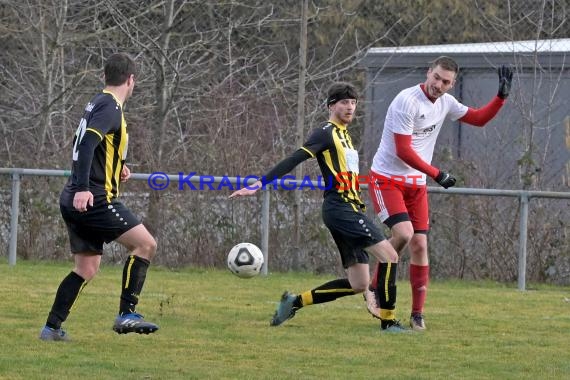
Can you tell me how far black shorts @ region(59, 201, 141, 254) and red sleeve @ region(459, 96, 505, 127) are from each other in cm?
316

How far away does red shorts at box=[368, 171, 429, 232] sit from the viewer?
9.69m

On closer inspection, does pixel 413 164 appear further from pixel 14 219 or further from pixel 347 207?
pixel 14 219

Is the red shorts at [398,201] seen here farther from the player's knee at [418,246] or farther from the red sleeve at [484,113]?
the red sleeve at [484,113]

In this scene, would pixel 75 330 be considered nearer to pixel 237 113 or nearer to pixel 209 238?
pixel 209 238

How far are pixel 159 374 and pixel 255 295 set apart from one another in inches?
184

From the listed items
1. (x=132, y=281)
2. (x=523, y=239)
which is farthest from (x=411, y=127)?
(x=523, y=239)

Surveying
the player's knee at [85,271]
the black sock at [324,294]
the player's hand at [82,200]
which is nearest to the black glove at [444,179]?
the black sock at [324,294]

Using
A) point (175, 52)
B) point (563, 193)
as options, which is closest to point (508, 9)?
point (563, 193)

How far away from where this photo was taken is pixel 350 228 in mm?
9305

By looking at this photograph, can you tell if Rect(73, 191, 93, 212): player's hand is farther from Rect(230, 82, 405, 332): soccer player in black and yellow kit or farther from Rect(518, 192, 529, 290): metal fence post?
Rect(518, 192, 529, 290): metal fence post

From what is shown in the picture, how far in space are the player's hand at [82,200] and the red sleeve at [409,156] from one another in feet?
8.60

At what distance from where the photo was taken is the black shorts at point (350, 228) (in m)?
9.30

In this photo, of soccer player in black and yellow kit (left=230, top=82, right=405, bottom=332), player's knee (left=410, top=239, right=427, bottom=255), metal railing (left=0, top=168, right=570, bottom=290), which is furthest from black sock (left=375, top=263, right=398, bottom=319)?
metal railing (left=0, top=168, right=570, bottom=290)

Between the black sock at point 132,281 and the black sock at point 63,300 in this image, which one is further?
the black sock at point 63,300
